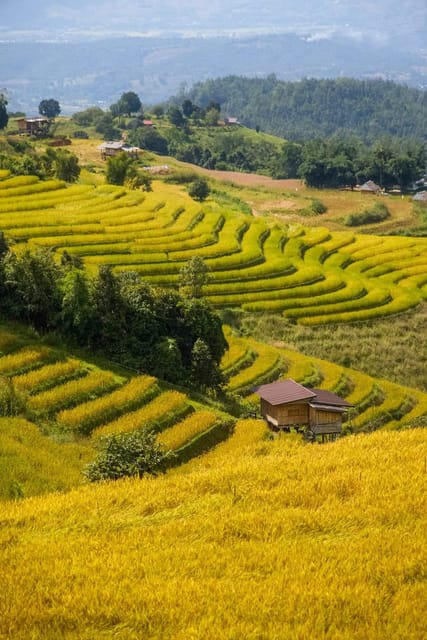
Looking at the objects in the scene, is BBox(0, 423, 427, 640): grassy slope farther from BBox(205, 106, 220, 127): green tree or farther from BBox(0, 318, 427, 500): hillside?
BBox(205, 106, 220, 127): green tree

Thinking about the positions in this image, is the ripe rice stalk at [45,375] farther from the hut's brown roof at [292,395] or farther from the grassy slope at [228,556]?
the grassy slope at [228,556]

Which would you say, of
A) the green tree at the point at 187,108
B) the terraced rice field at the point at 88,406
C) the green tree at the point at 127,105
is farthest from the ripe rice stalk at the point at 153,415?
the green tree at the point at 187,108

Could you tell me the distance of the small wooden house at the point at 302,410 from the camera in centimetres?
2803

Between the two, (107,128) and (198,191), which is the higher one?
(107,128)

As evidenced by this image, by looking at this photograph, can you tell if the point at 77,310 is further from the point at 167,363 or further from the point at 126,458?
the point at 126,458

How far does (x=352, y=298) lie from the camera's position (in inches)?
1964

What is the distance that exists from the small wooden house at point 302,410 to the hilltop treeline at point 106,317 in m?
3.33

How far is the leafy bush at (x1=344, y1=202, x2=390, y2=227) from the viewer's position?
3516 inches

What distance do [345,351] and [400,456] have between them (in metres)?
23.3

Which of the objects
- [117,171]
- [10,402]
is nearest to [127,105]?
[117,171]

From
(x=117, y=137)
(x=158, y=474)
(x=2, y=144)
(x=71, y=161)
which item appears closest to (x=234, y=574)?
(x=158, y=474)

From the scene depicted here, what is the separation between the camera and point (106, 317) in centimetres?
2936

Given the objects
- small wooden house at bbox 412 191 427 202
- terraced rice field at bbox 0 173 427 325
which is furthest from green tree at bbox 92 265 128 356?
small wooden house at bbox 412 191 427 202

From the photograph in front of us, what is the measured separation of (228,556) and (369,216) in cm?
8088
